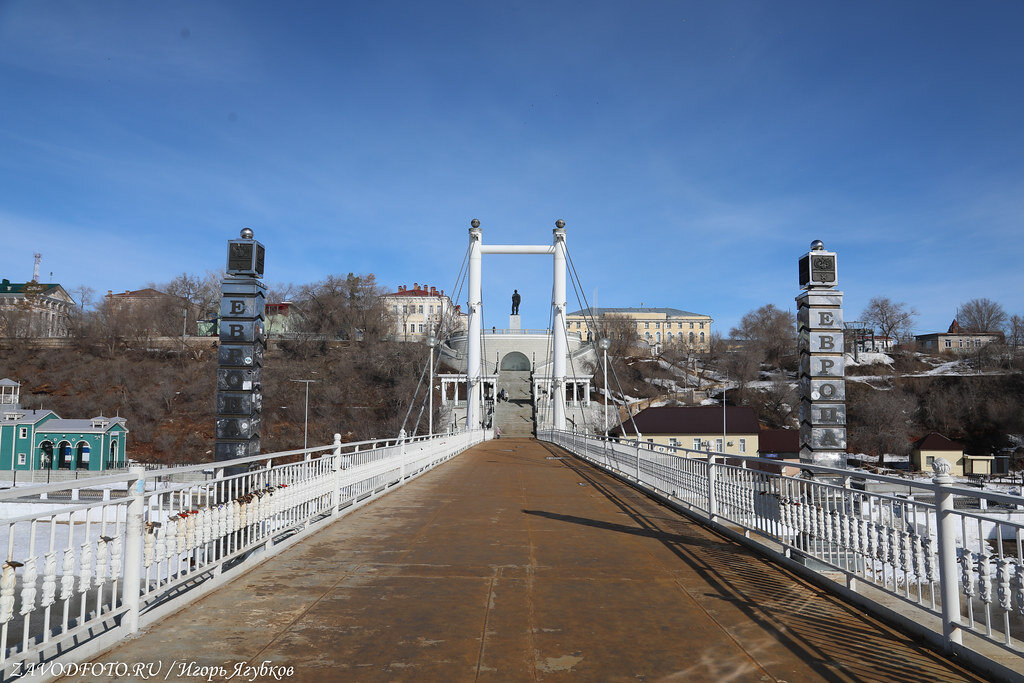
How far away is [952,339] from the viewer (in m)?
117

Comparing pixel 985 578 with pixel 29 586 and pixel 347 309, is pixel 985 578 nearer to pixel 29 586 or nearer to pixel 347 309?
pixel 29 586

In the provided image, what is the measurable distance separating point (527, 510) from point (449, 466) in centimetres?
1143

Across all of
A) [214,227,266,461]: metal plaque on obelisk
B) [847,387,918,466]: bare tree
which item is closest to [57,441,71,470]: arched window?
[214,227,266,461]: metal plaque on obelisk

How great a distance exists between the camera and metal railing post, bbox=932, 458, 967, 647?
4449 millimetres

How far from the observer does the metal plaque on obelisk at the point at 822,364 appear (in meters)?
14.2

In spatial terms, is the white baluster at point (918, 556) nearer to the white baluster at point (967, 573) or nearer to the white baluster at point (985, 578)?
the white baluster at point (967, 573)

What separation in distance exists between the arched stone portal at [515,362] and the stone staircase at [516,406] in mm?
2099

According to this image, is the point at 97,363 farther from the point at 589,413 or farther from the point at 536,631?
the point at 536,631

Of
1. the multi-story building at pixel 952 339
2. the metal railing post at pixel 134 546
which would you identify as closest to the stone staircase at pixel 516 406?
the metal railing post at pixel 134 546

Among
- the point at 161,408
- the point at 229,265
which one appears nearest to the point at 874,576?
the point at 229,265

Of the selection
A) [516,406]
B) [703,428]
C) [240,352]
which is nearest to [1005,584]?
[240,352]

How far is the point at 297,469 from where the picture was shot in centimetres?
859

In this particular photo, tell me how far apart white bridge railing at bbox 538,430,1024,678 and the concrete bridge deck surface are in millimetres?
269

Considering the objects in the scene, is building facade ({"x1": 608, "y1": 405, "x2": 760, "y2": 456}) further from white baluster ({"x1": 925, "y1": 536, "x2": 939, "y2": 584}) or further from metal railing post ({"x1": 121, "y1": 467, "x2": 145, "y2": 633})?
metal railing post ({"x1": 121, "y1": 467, "x2": 145, "y2": 633})
